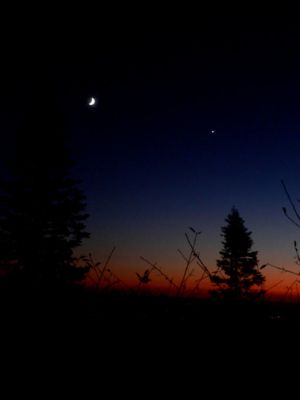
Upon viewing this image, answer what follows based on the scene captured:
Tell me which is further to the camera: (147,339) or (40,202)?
(40,202)

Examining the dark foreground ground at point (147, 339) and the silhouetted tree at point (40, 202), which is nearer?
the dark foreground ground at point (147, 339)

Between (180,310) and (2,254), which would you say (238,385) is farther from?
(2,254)

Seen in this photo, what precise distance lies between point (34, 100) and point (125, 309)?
21633 millimetres

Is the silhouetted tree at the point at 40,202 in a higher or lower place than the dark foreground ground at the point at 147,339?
higher

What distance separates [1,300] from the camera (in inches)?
112

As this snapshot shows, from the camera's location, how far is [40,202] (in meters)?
19.2

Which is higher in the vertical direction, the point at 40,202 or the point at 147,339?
the point at 40,202

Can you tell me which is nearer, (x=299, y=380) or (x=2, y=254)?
(x=299, y=380)

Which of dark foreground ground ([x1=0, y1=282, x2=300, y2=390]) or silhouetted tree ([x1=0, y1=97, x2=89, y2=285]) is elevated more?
silhouetted tree ([x1=0, y1=97, x2=89, y2=285])

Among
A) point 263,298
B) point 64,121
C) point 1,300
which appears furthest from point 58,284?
point 64,121

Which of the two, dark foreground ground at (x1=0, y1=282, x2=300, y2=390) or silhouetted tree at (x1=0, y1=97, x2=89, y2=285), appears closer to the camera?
dark foreground ground at (x1=0, y1=282, x2=300, y2=390)

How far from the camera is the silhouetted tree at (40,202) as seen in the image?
17641mm

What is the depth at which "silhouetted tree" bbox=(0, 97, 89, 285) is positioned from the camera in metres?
17.6

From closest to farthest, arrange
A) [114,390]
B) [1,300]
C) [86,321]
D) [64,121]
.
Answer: [114,390] < [86,321] < [1,300] < [64,121]
